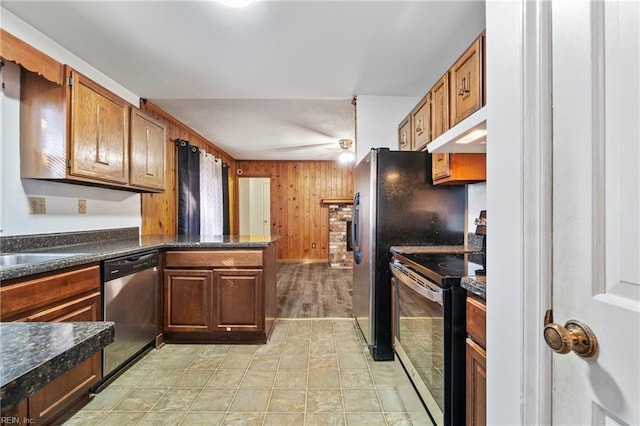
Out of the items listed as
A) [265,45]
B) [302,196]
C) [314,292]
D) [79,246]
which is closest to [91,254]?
[79,246]

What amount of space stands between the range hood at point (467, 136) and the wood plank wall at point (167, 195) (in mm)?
3081

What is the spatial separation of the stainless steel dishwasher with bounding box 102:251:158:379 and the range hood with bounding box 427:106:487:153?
2077 millimetres

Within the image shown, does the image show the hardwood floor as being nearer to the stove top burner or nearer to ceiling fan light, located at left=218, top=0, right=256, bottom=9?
the stove top burner

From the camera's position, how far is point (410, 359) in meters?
1.60

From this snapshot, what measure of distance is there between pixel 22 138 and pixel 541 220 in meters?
2.71

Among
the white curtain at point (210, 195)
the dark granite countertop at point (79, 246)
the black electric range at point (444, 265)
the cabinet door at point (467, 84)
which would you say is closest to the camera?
the black electric range at point (444, 265)

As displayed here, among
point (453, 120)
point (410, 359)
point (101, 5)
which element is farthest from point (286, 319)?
point (101, 5)

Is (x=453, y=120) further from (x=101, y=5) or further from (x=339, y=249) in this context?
(x=339, y=249)

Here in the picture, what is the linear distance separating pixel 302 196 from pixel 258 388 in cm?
507

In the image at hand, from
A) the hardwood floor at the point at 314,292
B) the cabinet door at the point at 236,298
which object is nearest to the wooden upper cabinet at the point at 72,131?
the cabinet door at the point at 236,298

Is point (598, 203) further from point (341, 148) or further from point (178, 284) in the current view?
point (341, 148)

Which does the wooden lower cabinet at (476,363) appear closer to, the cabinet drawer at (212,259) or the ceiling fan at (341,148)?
the cabinet drawer at (212,259)

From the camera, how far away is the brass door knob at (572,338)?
1.69ft

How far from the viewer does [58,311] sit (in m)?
1.51
